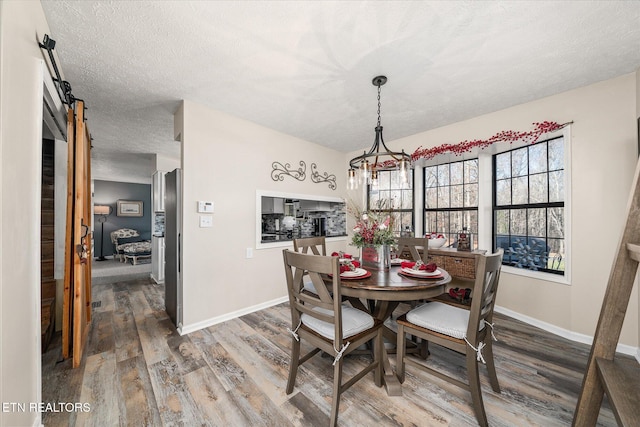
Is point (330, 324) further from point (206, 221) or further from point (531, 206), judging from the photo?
point (531, 206)

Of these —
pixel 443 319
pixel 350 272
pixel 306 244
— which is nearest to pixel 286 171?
pixel 306 244

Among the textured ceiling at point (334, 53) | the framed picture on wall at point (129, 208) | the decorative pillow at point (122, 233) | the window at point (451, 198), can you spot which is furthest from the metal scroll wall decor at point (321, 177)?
the framed picture on wall at point (129, 208)

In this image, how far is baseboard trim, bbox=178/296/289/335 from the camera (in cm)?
264

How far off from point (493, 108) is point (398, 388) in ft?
10.5

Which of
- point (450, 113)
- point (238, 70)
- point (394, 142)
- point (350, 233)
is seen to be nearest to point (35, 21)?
point (238, 70)

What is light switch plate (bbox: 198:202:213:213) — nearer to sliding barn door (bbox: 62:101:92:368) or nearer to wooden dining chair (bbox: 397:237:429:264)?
sliding barn door (bbox: 62:101:92:368)

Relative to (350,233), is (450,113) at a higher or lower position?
higher

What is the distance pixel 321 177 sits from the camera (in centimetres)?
437

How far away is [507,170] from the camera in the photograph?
3160 millimetres

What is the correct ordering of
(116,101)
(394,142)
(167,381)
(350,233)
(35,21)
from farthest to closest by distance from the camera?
(350,233) < (394,142) < (116,101) < (167,381) < (35,21)

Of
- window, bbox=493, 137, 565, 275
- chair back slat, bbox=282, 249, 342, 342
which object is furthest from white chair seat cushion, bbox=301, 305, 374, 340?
window, bbox=493, 137, 565, 275

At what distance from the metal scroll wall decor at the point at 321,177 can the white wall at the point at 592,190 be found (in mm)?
2834

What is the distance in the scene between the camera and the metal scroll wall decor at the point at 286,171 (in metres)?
3.63

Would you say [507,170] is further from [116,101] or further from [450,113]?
[116,101]
